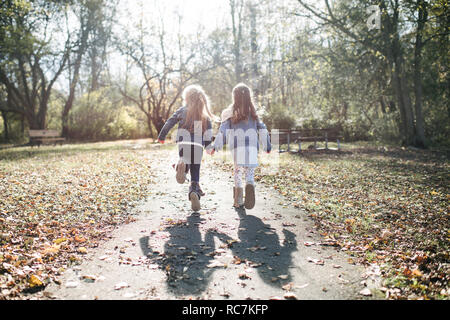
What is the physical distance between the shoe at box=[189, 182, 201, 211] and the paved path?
158 millimetres

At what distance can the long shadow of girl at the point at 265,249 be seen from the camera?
3.74 meters

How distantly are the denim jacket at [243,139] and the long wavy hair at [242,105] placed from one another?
3.8 inches

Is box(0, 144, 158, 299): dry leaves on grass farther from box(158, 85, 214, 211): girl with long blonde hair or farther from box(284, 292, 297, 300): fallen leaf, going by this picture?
box(284, 292, 297, 300): fallen leaf

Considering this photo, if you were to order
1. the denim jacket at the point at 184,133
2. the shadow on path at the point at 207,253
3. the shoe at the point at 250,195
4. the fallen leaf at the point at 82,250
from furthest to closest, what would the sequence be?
the denim jacket at the point at 184,133, the shoe at the point at 250,195, the fallen leaf at the point at 82,250, the shadow on path at the point at 207,253

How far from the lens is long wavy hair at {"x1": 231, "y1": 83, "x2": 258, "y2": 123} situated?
234 inches

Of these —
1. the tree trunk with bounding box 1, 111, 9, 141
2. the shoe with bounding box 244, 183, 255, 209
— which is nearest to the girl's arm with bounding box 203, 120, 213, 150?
the shoe with bounding box 244, 183, 255, 209

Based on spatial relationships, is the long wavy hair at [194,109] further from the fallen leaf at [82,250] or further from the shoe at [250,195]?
the fallen leaf at [82,250]

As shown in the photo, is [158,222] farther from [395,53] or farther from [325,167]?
[395,53]

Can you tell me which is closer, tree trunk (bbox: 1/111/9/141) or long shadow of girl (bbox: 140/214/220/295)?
long shadow of girl (bbox: 140/214/220/295)

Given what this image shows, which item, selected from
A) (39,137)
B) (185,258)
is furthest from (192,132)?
(39,137)

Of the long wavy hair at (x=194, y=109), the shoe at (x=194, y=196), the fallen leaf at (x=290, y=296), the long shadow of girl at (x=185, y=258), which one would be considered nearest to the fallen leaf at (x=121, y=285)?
the long shadow of girl at (x=185, y=258)

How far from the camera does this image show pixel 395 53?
18.1m

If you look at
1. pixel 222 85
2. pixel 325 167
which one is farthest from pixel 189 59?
pixel 325 167

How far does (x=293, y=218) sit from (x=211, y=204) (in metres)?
1.61
